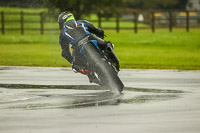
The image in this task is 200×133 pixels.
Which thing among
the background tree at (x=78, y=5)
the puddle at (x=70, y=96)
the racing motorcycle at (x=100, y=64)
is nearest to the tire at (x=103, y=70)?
the racing motorcycle at (x=100, y=64)

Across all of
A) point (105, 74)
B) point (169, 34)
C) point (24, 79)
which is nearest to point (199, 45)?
point (169, 34)

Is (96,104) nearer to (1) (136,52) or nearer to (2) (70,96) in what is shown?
(2) (70,96)

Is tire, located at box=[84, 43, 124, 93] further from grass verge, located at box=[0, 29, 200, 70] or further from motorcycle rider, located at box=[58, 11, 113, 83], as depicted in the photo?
grass verge, located at box=[0, 29, 200, 70]

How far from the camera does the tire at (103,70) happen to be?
13727 millimetres

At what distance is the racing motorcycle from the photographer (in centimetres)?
1377

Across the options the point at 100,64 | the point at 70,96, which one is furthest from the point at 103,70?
the point at 70,96

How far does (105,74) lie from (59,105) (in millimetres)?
1934

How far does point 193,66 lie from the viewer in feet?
74.1

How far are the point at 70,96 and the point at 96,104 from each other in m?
1.54

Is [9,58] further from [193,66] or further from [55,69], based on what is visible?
[193,66]

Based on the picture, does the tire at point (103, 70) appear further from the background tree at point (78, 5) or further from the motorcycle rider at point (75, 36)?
the background tree at point (78, 5)

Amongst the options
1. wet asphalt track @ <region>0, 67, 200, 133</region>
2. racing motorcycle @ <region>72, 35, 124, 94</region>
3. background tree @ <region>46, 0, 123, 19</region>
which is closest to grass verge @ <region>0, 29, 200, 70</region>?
wet asphalt track @ <region>0, 67, 200, 133</region>

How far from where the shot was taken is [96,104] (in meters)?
12.2

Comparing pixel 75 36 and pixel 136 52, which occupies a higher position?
pixel 75 36
